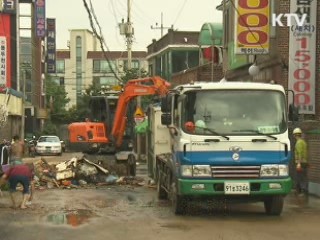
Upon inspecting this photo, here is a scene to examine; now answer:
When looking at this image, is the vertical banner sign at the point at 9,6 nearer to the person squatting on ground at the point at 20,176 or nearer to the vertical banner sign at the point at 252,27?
the vertical banner sign at the point at 252,27

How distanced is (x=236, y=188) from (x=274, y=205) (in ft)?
4.28

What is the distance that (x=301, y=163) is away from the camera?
16.4 m

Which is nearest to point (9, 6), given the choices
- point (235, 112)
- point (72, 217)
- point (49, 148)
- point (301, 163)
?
point (49, 148)

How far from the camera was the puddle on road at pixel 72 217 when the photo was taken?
12356mm

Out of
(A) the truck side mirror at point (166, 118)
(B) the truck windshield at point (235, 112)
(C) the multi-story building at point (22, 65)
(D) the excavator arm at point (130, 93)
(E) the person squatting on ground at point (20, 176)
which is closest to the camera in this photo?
(B) the truck windshield at point (235, 112)

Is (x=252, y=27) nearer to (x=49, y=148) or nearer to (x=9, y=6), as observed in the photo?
(x=49, y=148)

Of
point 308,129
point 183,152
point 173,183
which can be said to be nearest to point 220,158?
point 183,152

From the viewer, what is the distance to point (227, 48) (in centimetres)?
2862

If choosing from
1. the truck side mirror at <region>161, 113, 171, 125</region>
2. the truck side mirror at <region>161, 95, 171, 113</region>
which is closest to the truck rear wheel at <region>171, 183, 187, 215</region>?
the truck side mirror at <region>161, 113, 171, 125</region>

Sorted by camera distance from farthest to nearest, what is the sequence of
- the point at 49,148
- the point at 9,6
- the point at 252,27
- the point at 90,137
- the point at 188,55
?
the point at 9,6 < the point at 188,55 < the point at 49,148 < the point at 90,137 < the point at 252,27

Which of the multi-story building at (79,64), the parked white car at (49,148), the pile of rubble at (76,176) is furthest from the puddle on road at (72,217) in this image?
the multi-story building at (79,64)

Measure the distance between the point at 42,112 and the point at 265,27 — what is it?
191 feet

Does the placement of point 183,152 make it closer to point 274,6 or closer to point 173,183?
point 173,183

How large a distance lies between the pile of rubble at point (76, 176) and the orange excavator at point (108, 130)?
66.1 inches
